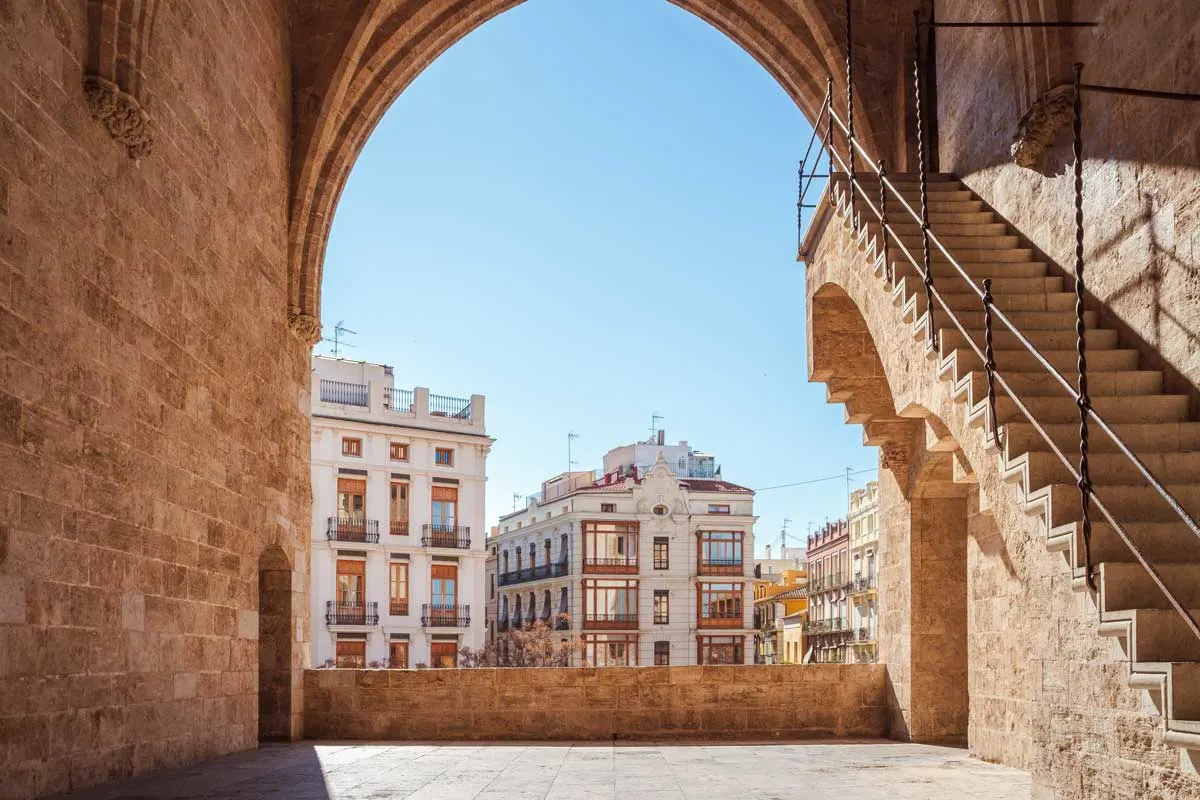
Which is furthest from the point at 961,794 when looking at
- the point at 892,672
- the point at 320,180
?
the point at 320,180

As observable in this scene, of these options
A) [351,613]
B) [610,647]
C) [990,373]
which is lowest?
[610,647]

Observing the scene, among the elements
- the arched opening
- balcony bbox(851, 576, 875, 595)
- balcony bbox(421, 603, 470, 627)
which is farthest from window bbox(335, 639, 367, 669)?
the arched opening

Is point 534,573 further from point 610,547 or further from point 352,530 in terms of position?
point 352,530

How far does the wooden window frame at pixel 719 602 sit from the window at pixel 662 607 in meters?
1.09

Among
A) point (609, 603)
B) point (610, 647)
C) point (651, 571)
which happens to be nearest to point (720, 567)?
point (651, 571)

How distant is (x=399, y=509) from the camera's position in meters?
37.4

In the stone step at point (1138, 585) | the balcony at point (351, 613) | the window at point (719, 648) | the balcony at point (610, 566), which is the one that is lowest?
the window at point (719, 648)

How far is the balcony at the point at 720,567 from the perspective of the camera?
48.6 meters

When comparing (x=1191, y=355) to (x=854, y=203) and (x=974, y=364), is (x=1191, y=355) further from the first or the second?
(x=854, y=203)

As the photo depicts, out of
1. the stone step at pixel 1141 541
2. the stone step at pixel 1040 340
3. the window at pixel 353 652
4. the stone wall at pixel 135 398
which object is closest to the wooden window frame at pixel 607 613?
the window at pixel 353 652

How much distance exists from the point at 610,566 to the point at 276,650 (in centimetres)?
3573

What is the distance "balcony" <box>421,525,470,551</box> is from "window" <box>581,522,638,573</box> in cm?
986

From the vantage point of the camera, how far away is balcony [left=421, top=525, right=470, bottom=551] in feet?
123

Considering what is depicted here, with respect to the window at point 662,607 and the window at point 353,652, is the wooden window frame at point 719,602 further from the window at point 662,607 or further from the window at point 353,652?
the window at point 353,652
